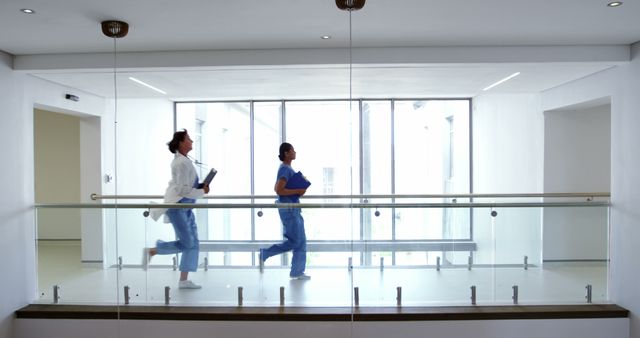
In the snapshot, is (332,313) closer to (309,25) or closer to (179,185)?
(179,185)

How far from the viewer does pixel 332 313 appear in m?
3.81

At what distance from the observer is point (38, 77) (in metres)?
4.43

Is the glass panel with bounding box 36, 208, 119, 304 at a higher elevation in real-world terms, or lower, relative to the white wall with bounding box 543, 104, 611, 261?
lower

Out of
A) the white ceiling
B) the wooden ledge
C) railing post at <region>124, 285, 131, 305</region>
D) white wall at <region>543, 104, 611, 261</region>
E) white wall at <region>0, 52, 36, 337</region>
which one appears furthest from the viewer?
white wall at <region>543, 104, 611, 261</region>

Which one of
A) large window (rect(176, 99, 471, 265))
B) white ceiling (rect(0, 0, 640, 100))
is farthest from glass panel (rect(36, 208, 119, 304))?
large window (rect(176, 99, 471, 265))

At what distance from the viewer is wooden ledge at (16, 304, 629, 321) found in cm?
382

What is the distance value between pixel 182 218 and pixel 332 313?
5.03ft

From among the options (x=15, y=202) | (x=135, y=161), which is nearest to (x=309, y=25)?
(x=15, y=202)

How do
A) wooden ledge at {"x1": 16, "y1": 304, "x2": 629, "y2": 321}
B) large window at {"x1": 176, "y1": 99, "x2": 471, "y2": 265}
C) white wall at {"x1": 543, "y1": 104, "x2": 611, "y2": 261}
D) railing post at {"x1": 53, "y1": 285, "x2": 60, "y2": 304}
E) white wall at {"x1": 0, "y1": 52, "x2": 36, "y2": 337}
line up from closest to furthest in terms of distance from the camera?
wooden ledge at {"x1": 16, "y1": 304, "x2": 629, "y2": 321}, white wall at {"x1": 0, "y1": 52, "x2": 36, "y2": 337}, railing post at {"x1": 53, "y1": 285, "x2": 60, "y2": 304}, white wall at {"x1": 543, "y1": 104, "x2": 611, "y2": 261}, large window at {"x1": 176, "y1": 99, "x2": 471, "y2": 265}

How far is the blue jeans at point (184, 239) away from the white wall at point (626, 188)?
377 centimetres

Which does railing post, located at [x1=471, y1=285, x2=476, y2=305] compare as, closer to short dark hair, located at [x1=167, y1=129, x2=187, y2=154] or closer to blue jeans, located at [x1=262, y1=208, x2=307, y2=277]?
blue jeans, located at [x1=262, y1=208, x2=307, y2=277]

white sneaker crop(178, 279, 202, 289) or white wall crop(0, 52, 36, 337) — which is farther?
white sneaker crop(178, 279, 202, 289)

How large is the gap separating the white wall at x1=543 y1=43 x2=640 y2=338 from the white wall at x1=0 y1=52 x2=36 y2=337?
5.38 metres

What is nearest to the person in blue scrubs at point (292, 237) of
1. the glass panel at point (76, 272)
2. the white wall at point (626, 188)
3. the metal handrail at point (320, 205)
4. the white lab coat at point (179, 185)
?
the metal handrail at point (320, 205)
